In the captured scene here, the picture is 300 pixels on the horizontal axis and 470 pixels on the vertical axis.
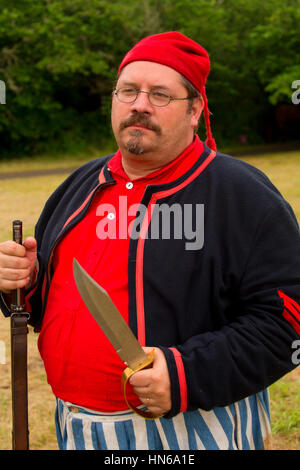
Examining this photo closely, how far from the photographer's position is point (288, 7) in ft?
92.2

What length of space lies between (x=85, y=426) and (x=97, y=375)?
221 millimetres

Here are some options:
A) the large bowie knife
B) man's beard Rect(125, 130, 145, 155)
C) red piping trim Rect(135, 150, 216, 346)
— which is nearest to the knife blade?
the large bowie knife

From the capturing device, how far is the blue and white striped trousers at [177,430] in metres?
2.14

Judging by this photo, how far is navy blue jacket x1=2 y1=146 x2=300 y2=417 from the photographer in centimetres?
Result: 196

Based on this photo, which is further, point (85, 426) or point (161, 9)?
point (161, 9)

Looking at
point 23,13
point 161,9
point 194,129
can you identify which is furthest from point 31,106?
point 194,129

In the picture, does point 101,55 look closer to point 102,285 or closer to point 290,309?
point 102,285

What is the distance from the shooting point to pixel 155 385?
1.85 m

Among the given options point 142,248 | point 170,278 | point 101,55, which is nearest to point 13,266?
point 142,248

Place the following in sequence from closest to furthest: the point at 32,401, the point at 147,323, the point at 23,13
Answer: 1. the point at 147,323
2. the point at 32,401
3. the point at 23,13

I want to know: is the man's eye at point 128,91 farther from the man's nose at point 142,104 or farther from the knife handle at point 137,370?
the knife handle at point 137,370

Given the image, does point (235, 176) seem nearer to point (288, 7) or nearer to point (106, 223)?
point (106, 223)

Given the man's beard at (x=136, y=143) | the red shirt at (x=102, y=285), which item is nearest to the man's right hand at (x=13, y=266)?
the red shirt at (x=102, y=285)

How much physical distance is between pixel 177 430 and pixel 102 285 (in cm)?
61
